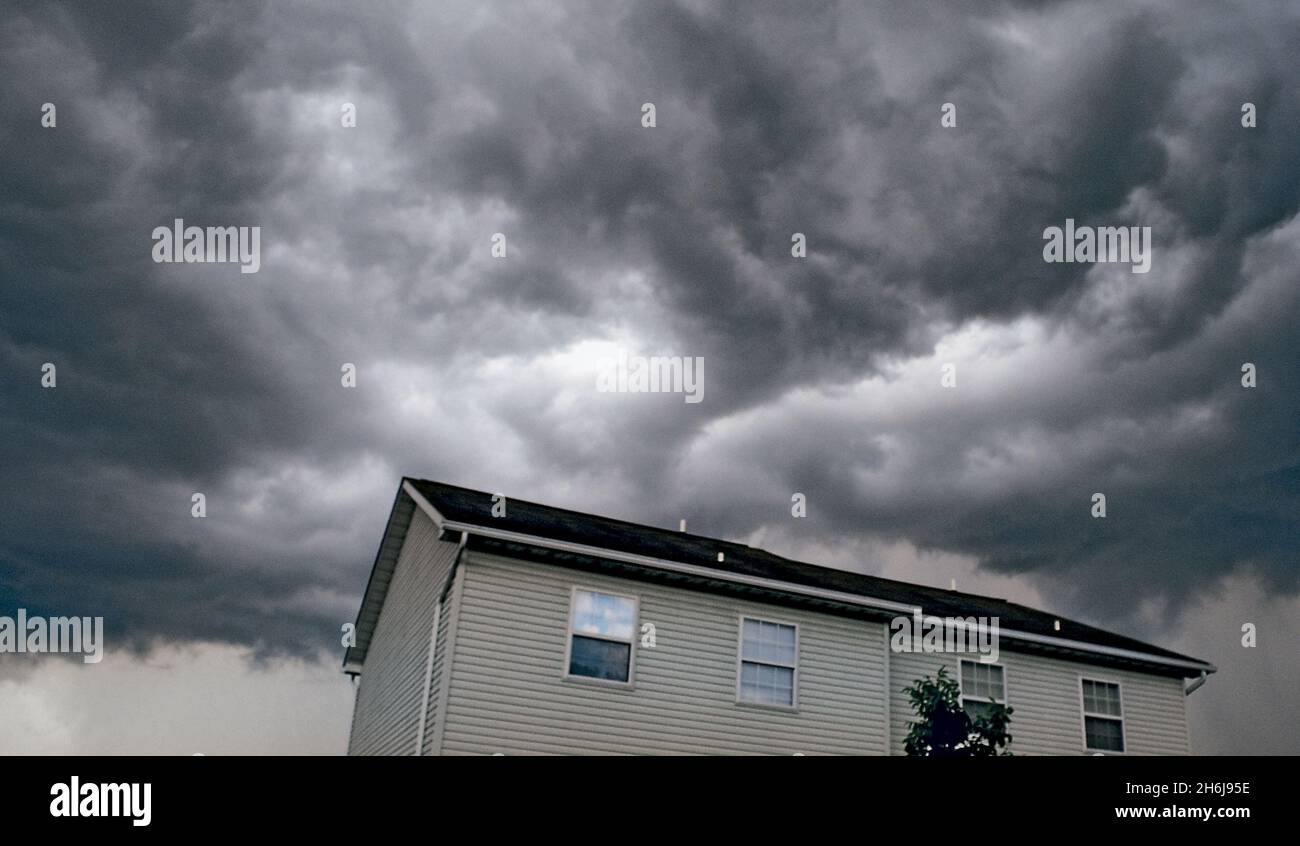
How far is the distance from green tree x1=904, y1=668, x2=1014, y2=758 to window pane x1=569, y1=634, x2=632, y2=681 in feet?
19.6

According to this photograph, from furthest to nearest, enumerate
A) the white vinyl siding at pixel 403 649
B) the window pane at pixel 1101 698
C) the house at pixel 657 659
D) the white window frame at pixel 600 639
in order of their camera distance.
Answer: the window pane at pixel 1101 698, the white vinyl siding at pixel 403 649, the white window frame at pixel 600 639, the house at pixel 657 659

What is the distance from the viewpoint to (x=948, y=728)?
18469 mm

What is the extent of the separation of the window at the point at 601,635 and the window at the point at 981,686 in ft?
27.4

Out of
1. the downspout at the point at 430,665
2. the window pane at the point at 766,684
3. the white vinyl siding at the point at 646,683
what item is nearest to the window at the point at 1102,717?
the white vinyl siding at the point at 646,683

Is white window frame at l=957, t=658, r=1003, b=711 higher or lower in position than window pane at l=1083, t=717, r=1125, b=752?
higher

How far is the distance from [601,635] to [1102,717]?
12926 mm

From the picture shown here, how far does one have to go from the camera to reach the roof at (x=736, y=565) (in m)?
17.7

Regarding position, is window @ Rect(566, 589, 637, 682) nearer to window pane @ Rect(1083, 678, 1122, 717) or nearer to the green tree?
the green tree

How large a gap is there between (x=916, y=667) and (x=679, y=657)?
240 inches

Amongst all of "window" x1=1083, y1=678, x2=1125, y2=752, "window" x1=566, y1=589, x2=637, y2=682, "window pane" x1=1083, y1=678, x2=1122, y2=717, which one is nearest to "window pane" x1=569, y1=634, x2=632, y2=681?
"window" x1=566, y1=589, x2=637, y2=682

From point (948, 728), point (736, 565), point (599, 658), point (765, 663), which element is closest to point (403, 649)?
point (599, 658)

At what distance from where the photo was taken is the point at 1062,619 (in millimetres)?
27328

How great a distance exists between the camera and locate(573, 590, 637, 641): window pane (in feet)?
58.1

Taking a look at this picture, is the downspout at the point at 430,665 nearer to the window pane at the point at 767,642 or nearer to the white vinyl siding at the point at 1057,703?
the window pane at the point at 767,642
